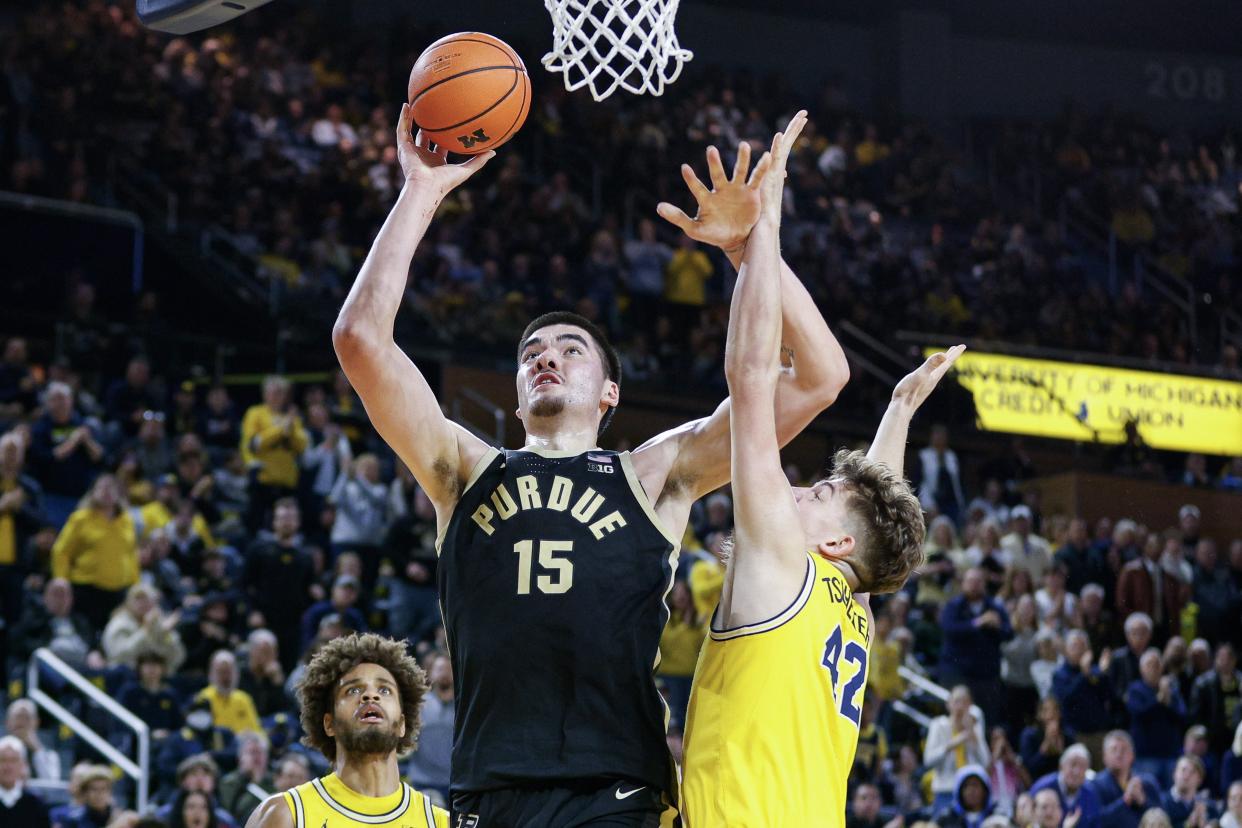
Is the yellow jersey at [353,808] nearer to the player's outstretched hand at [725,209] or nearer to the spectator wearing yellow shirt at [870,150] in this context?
the player's outstretched hand at [725,209]

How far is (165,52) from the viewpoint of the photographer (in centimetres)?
1733

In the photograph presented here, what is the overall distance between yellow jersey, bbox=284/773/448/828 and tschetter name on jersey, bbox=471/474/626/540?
6.35 feet

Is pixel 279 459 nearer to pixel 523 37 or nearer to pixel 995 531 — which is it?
pixel 995 531

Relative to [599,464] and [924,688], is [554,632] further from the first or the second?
[924,688]

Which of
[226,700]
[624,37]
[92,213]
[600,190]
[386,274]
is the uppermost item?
[600,190]

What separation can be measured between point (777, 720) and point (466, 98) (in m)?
1.80

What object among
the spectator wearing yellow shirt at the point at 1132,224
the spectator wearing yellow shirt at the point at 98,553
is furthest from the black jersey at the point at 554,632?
the spectator wearing yellow shirt at the point at 1132,224

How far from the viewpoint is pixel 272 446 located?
1241 cm

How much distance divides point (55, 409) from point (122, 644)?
7.78 ft

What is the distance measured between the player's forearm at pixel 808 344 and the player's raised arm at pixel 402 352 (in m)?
0.80

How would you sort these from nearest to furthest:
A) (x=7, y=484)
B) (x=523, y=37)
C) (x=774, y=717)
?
(x=774, y=717) → (x=7, y=484) → (x=523, y=37)

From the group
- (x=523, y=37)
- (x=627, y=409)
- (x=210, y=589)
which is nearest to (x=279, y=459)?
(x=210, y=589)

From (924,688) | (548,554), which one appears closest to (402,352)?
(548,554)

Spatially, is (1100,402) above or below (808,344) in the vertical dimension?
above
